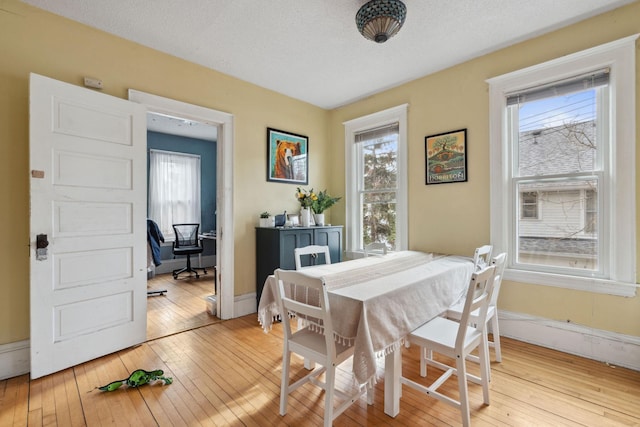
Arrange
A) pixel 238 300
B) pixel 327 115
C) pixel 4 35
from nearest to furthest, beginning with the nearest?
pixel 4 35 → pixel 238 300 → pixel 327 115

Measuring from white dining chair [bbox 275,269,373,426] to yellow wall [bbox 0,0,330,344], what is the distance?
192 centimetres

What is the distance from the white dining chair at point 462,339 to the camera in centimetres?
162

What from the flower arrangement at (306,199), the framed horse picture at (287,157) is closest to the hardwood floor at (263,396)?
the flower arrangement at (306,199)

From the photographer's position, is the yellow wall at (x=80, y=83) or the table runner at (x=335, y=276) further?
the yellow wall at (x=80, y=83)

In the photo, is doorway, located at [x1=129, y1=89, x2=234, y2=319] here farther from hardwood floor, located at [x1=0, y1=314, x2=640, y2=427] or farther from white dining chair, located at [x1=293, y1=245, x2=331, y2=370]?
white dining chair, located at [x1=293, y1=245, x2=331, y2=370]

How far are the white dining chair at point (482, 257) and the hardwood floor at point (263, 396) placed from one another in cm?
77

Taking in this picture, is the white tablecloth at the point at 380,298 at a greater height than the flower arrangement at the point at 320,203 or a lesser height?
lesser

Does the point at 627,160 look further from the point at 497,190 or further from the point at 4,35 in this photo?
the point at 4,35

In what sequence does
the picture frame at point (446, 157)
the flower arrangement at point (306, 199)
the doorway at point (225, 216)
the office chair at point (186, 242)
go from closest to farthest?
the picture frame at point (446, 157)
the doorway at point (225, 216)
the flower arrangement at point (306, 199)
the office chair at point (186, 242)

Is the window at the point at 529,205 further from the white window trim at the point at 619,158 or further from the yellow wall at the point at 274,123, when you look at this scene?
the white window trim at the point at 619,158

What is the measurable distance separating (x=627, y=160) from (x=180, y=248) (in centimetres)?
611

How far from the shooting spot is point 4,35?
7.28 feet

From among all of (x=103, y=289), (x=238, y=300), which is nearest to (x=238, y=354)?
(x=238, y=300)

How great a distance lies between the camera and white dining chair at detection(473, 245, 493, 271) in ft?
8.43
